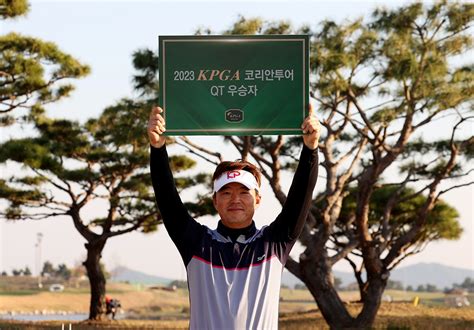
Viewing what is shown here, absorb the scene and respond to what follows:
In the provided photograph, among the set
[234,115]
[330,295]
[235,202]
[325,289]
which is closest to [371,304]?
[330,295]

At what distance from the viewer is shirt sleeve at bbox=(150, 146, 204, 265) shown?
2676mm

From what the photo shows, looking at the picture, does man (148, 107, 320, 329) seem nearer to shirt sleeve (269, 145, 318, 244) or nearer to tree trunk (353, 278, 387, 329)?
shirt sleeve (269, 145, 318, 244)

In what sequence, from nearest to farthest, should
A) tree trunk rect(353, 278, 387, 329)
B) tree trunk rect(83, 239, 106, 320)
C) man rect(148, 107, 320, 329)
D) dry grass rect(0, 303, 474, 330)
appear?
man rect(148, 107, 320, 329)
tree trunk rect(353, 278, 387, 329)
dry grass rect(0, 303, 474, 330)
tree trunk rect(83, 239, 106, 320)

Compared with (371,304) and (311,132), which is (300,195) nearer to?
(311,132)

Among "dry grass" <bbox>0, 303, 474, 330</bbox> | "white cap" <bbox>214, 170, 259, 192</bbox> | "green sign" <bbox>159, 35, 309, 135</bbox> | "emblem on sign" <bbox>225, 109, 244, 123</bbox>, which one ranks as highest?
"green sign" <bbox>159, 35, 309, 135</bbox>

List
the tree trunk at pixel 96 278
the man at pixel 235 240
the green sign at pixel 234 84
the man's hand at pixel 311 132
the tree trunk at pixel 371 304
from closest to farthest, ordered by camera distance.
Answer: the man at pixel 235 240, the man's hand at pixel 311 132, the green sign at pixel 234 84, the tree trunk at pixel 371 304, the tree trunk at pixel 96 278

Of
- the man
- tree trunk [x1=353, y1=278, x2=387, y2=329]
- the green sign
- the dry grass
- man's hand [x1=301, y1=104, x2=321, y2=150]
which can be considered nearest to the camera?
the man

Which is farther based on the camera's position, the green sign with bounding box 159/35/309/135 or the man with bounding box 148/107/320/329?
the green sign with bounding box 159/35/309/135

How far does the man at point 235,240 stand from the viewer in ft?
8.17

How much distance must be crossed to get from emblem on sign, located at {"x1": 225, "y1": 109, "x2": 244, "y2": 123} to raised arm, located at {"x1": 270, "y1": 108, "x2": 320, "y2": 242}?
34cm

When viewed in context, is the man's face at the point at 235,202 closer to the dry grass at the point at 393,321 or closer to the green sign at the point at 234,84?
the green sign at the point at 234,84

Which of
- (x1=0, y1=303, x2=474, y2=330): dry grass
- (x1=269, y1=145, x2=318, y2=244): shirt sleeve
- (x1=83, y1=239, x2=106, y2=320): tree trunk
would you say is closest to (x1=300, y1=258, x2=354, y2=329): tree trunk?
(x1=0, y1=303, x2=474, y2=330): dry grass

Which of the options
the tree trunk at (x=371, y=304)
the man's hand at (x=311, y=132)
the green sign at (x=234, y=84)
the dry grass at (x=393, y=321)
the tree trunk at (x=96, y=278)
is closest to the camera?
the man's hand at (x=311, y=132)

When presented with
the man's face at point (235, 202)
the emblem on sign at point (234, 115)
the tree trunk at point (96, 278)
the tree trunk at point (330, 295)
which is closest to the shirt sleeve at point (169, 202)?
the man's face at point (235, 202)
